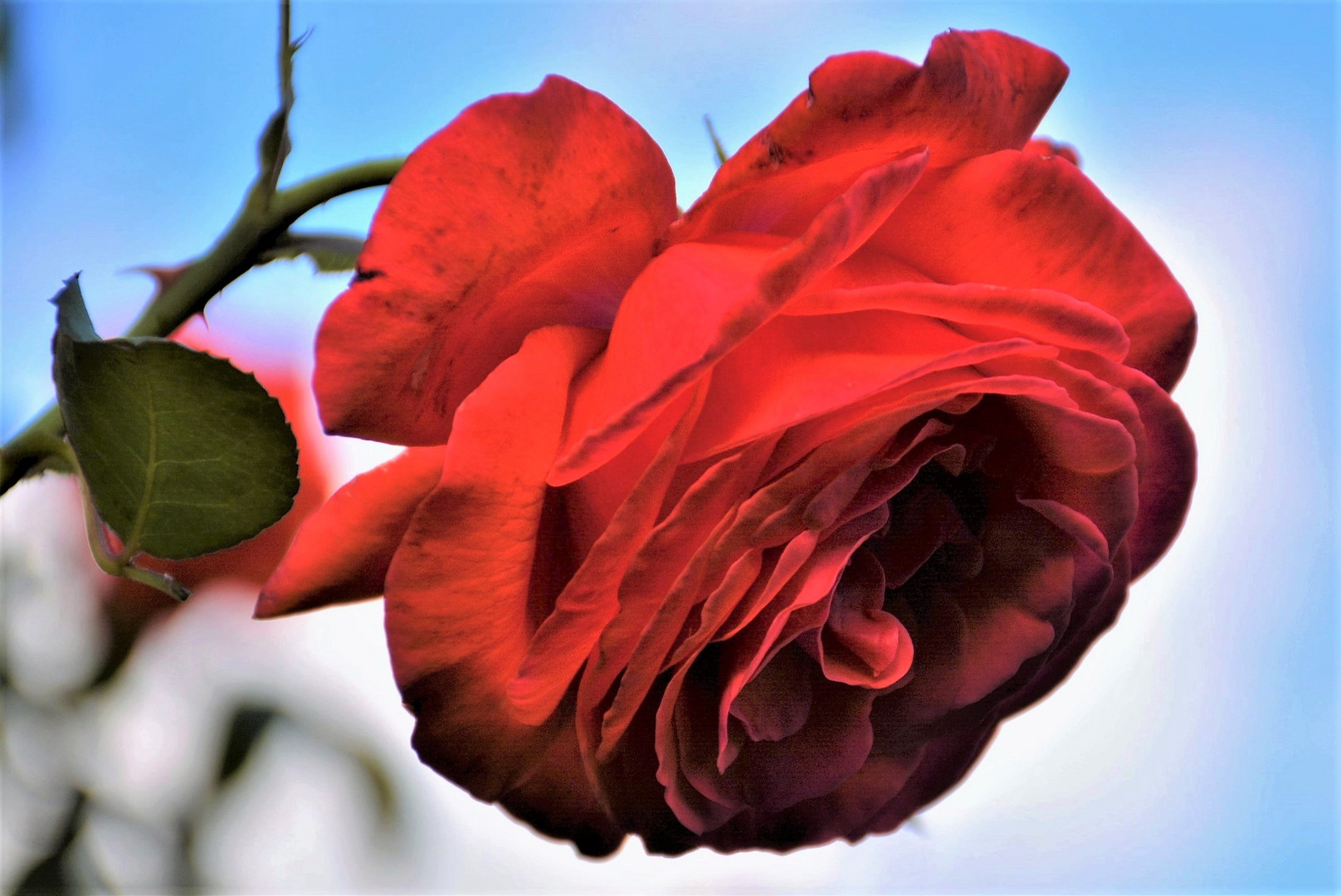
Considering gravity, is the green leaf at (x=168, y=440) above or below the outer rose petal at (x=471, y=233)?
below

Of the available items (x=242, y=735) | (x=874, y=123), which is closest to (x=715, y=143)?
(x=874, y=123)

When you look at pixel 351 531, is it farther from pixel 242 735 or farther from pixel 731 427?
pixel 242 735

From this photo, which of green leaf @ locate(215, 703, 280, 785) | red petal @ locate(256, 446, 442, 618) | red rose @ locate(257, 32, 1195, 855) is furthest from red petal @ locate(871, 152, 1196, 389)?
green leaf @ locate(215, 703, 280, 785)

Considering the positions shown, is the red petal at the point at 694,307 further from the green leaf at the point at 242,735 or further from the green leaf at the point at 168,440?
the green leaf at the point at 242,735

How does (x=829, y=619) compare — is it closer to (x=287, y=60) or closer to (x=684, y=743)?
(x=684, y=743)

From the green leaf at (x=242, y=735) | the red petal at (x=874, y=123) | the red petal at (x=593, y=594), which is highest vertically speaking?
the red petal at (x=874, y=123)

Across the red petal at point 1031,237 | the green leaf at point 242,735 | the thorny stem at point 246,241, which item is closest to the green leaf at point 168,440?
the thorny stem at point 246,241

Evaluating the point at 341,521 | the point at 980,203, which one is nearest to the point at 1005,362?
the point at 980,203
